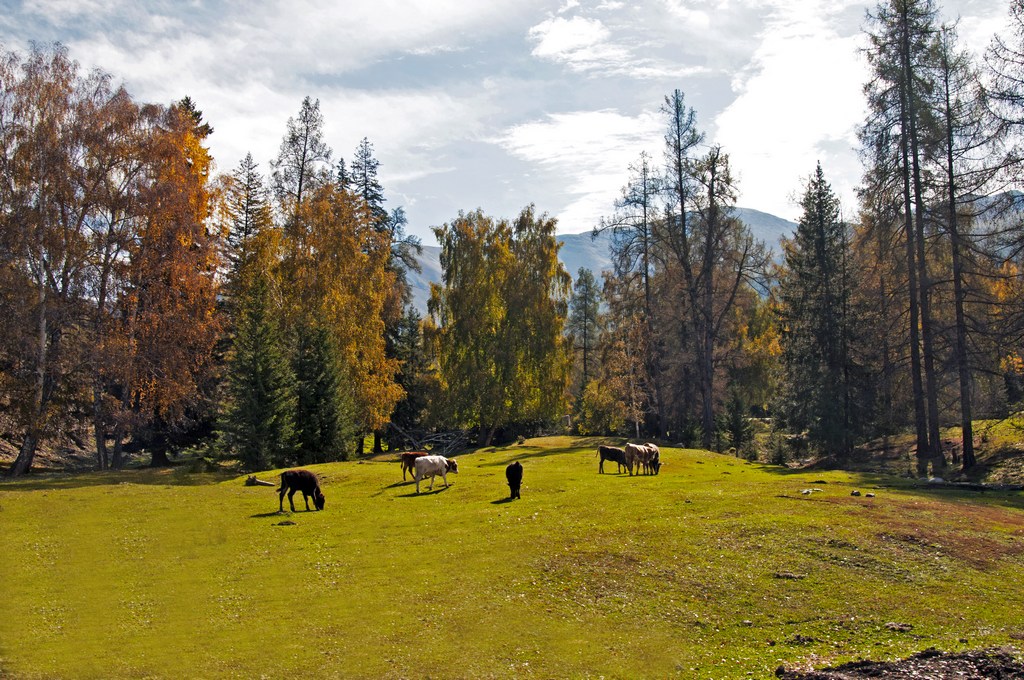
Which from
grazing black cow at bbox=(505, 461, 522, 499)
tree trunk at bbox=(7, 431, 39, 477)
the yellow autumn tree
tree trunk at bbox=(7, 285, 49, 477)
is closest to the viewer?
grazing black cow at bbox=(505, 461, 522, 499)

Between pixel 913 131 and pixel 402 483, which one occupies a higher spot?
pixel 913 131

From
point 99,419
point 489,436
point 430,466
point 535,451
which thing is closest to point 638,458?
point 430,466

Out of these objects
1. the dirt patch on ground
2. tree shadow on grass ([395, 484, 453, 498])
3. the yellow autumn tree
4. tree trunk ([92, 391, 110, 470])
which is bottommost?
the dirt patch on ground

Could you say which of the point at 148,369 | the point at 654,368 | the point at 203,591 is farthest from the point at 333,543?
the point at 654,368

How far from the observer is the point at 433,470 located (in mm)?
31625

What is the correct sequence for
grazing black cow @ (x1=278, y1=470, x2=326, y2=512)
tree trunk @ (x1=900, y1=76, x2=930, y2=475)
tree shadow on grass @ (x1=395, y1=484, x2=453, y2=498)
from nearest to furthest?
grazing black cow @ (x1=278, y1=470, x2=326, y2=512)
tree shadow on grass @ (x1=395, y1=484, x2=453, y2=498)
tree trunk @ (x1=900, y1=76, x2=930, y2=475)

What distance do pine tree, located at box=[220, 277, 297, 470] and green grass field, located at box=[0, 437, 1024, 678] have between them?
1160 cm

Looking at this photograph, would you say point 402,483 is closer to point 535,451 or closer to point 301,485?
point 301,485

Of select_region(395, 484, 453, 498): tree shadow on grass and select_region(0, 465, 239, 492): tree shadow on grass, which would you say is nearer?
select_region(395, 484, 453, 498): tree shadow on grass

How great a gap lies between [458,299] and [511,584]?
4306 cm

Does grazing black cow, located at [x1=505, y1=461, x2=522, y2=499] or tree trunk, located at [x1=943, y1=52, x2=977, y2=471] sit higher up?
tree trunk, located at [x1=943, y1=52, x2=977, y2=471]

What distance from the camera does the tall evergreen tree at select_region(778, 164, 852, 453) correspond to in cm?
4869

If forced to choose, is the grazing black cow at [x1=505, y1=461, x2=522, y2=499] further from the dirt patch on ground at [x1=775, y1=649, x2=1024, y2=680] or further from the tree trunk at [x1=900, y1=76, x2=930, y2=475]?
the tree trunk at [x1=900, y1=76, x2=930, y2=475]

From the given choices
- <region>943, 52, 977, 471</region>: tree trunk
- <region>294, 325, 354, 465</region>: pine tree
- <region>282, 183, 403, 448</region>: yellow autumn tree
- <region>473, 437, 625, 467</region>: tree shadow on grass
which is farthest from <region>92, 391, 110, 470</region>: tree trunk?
<region>943, 52, 977, 471</region>: tree trunk
